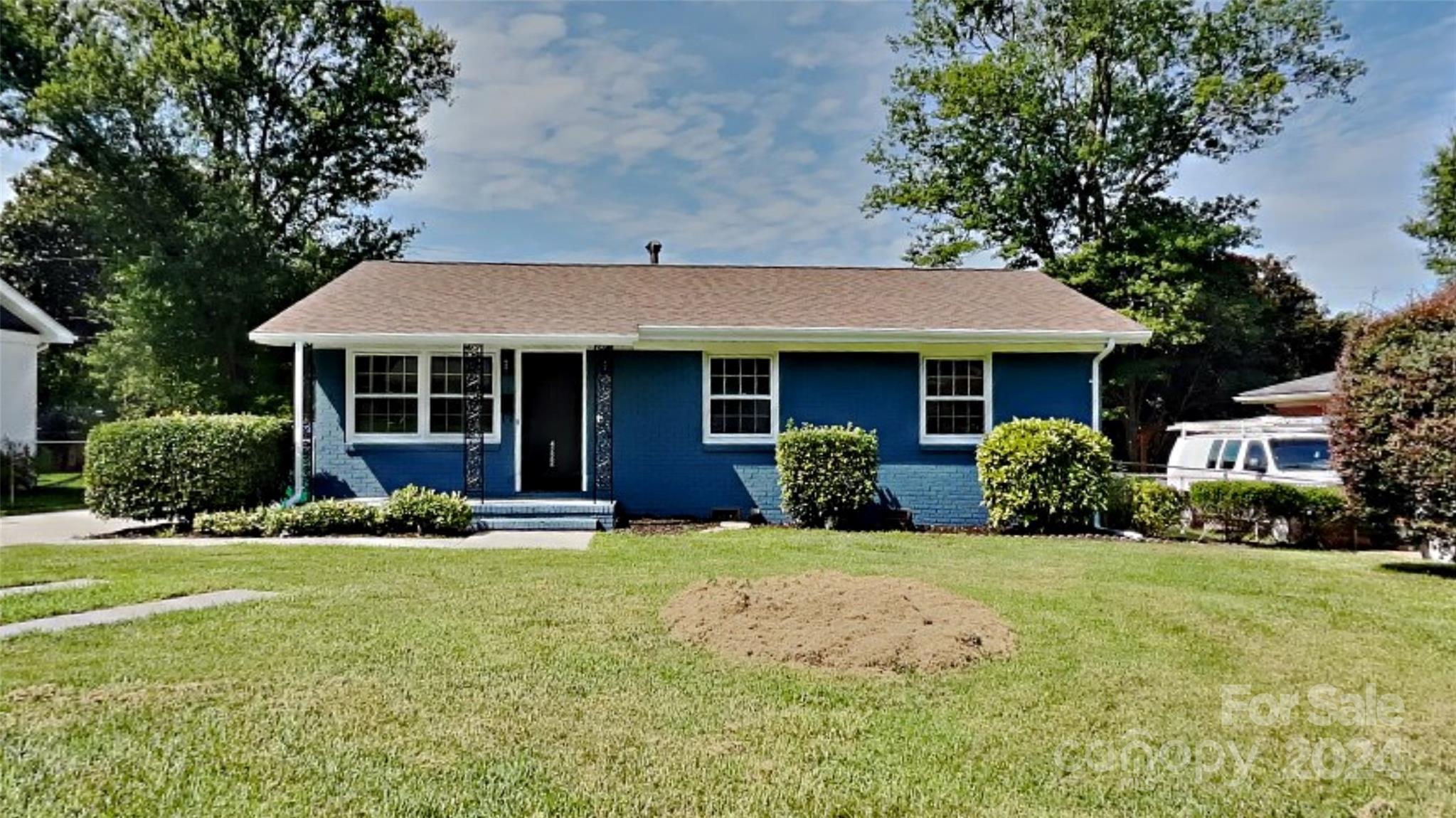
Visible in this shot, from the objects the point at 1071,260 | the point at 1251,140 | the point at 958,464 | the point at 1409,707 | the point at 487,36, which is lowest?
the point at 1409,707

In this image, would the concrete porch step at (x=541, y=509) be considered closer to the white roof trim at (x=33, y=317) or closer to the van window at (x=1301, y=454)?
the van window at (x=1301, y=454)

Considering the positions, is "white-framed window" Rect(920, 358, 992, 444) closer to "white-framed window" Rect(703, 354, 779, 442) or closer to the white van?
"white-framed window" Rect(703, 354, 779, 442)

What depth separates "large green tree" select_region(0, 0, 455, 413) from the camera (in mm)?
18922

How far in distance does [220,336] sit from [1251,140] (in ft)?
98.0

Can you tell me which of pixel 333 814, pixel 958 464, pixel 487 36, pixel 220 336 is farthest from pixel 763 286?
pixel 220 336

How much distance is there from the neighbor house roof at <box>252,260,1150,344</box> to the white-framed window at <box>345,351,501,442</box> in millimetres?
578

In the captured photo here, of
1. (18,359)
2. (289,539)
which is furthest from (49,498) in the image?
(289,539)

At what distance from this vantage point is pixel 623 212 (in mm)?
21234

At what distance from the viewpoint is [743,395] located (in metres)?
12.6

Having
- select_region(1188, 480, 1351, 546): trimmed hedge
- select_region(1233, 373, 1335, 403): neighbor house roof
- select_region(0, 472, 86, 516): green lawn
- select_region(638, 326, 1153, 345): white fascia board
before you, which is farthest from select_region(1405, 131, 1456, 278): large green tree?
select_region(0, 472, 86, 516): green lawn

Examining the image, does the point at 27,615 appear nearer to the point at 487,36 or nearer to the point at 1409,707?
the point at 1409,707

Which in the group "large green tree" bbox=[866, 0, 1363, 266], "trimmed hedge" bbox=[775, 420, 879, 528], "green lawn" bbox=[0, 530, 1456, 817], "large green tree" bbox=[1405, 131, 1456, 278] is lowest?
"green lawn" bbox=[0, 530, 1456, 817]

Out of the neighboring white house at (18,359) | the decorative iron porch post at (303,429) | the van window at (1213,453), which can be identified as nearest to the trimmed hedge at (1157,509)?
the van window at (1213,453)

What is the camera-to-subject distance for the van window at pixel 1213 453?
47.4ft
